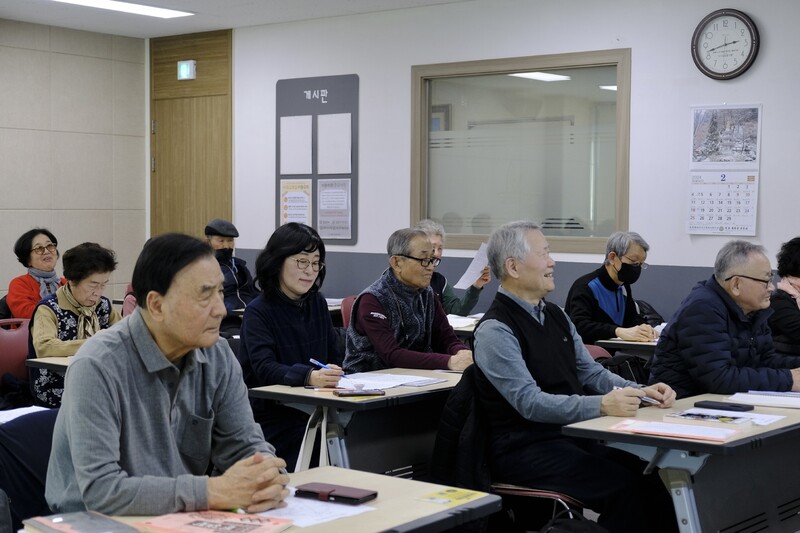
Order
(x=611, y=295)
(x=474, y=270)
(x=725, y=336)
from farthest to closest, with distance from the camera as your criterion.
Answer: (x=474, y=270) → (x=611, y=295) → (x=725, y=336)

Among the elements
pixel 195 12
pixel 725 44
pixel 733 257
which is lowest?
pixel 733 257

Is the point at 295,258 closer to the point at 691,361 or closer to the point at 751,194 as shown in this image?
the point at 691,361

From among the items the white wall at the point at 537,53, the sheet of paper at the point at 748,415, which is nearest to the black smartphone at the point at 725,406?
the sheet of paper at the point at 748,415

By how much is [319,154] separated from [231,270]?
1.45 meters

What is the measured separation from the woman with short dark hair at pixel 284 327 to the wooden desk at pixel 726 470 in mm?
1368

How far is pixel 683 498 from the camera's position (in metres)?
3.19

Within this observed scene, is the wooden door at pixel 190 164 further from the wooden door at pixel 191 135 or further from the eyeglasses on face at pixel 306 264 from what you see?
the eyeglasses on face at pixel 306 264

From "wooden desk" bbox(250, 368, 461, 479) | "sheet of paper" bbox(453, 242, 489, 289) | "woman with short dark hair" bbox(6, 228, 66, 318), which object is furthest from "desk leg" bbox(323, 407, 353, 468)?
"woman with short dark hair" bbox(6, 228, 66, 318)

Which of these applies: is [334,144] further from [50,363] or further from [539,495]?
[539,495]

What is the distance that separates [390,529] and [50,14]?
25.9 feet

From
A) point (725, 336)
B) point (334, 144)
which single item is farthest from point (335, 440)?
point (334, 144)

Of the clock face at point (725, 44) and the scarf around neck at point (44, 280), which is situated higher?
the clock face at point (725, 44)

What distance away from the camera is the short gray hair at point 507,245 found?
3.76 meters

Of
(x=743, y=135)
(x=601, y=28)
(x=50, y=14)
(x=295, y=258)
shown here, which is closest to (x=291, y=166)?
(x=50, y=14)
